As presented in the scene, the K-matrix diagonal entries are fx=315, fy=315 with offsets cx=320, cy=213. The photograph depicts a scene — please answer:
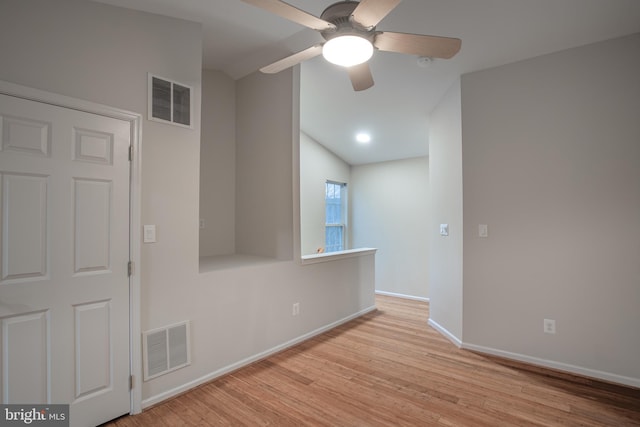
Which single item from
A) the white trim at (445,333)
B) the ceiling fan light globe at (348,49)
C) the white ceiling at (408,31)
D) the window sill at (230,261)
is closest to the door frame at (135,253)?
the window sill at (230,261)

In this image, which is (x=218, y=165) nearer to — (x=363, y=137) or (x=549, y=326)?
(x=363, y=137)

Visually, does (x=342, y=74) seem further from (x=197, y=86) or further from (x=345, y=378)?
(x=345, y=378)

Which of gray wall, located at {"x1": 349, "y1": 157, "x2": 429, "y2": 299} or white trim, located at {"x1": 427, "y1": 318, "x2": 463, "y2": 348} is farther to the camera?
gray wall, located at {"x1": 349, "y1": 157, "x2": 429, "y2": 299}

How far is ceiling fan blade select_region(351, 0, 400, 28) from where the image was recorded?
137 cm

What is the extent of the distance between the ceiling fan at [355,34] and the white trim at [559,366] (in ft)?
8.94

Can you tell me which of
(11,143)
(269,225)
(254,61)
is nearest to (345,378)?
(269,225)

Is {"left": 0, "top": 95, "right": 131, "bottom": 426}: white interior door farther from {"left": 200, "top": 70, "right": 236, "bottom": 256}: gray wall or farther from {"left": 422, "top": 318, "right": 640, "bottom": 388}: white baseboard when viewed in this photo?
{"left": 422, "top": 318, "right": 640, "bottom": 388}: white baseboard

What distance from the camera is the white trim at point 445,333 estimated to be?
325cm

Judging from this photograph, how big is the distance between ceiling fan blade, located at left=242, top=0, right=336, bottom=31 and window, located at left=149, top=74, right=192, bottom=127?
123 centimetres

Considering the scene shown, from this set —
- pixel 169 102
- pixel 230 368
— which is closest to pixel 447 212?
pixel 230 368

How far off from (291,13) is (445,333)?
344 cm

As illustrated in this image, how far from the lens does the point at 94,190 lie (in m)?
1.97

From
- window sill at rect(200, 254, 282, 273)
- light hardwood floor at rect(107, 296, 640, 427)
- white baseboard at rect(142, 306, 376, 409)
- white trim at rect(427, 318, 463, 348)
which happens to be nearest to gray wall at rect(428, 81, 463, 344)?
white trim at rect(427, 318, 463, 348)

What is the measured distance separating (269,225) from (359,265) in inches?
58.7
